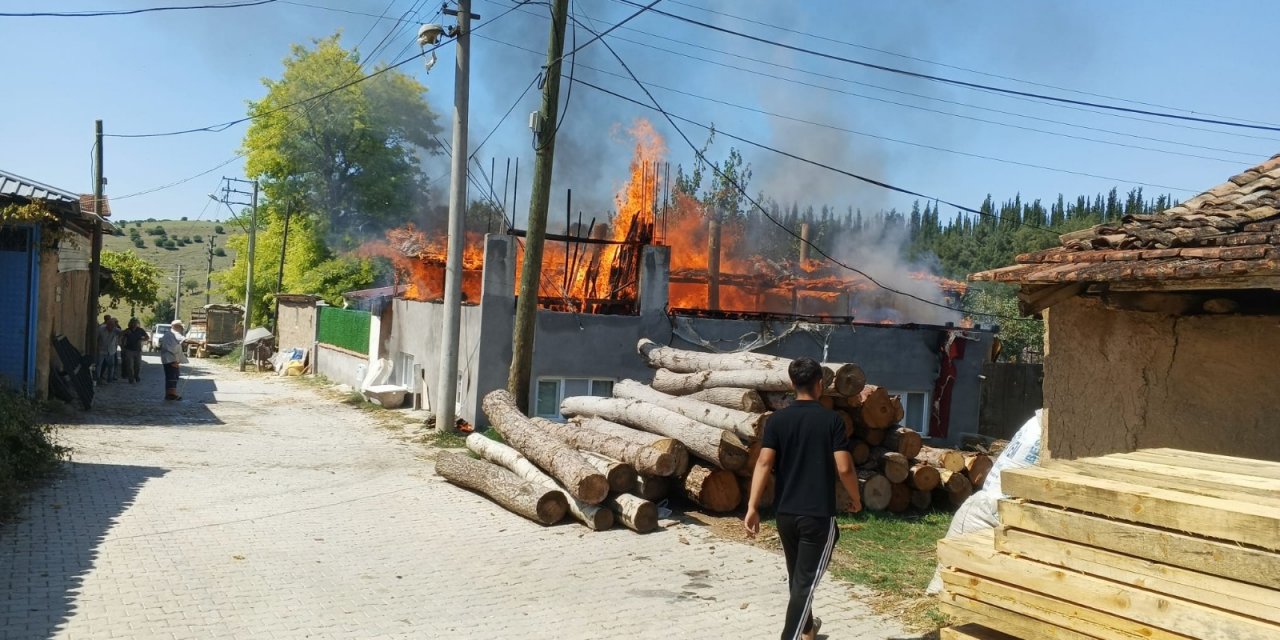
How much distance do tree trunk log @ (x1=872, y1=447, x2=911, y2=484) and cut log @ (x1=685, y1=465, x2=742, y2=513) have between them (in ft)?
6.09

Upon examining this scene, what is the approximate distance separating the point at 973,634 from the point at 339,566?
5513mm

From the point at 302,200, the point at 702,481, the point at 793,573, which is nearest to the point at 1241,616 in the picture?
the point at 793,573

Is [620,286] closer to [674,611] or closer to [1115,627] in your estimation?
[674,611]

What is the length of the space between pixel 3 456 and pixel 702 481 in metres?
7.36

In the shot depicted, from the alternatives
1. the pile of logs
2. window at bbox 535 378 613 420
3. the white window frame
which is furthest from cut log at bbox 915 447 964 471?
window at bbox 535 378 613 420

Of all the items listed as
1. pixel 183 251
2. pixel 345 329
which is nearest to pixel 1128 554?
pixel 345 329

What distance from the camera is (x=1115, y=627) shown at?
13.6 ft

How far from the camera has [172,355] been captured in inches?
794

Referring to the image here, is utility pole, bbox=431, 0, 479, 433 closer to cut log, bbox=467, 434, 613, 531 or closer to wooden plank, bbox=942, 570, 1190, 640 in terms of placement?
cut log, bbox=467, 434, 613, 531

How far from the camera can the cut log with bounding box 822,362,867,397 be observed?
34.9 ft

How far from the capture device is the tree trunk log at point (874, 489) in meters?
11.0

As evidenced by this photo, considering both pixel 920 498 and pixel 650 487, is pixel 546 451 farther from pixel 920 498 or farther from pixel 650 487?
pixel 920 498

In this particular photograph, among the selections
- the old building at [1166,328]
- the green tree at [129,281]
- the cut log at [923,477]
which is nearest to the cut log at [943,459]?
the cut log at [923,477]

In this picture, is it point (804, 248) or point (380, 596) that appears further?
point (804, 248)
